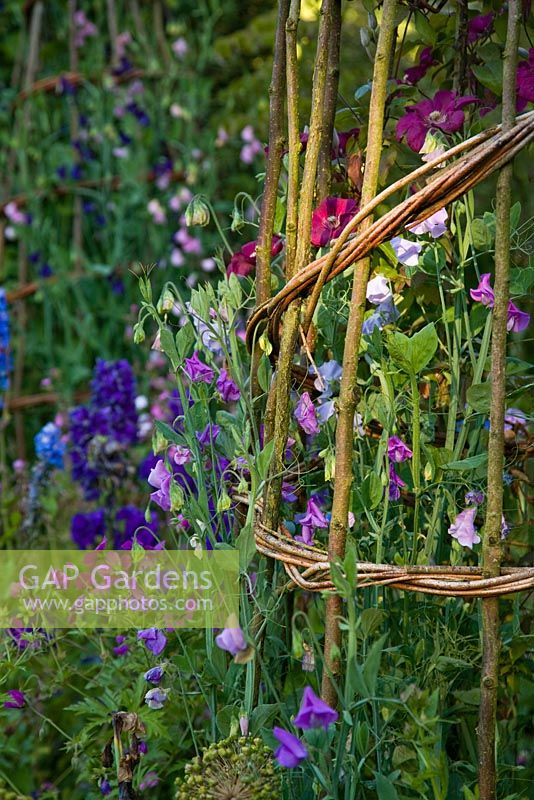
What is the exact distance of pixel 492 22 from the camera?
3.52 ft

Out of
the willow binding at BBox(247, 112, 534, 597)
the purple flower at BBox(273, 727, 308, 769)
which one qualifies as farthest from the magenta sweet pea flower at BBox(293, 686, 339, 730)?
the willow binding at BBox(247, 112, 534, 597)

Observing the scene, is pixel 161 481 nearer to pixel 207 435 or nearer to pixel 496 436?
pixel 207 435

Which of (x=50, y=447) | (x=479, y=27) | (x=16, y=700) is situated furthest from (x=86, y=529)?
(x=479, y=27)

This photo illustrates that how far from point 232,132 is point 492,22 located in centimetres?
245

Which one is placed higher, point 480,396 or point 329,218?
point 329,218

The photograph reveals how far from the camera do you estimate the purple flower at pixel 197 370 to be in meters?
1.04

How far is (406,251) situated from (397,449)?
8.0 inches

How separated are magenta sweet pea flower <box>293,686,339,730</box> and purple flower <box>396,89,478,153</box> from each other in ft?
1.87

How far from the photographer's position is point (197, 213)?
1.03 m

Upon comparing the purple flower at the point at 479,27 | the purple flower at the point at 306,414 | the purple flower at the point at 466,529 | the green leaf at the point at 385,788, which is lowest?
the green leaf at the point at 385,788

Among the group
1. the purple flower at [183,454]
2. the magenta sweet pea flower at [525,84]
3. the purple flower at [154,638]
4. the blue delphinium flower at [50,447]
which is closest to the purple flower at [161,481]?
the purple flower at [183,454]

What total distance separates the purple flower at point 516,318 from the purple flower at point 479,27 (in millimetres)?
333

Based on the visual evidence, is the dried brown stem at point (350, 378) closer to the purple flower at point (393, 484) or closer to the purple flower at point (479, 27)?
the purple flower at point (393, 484)

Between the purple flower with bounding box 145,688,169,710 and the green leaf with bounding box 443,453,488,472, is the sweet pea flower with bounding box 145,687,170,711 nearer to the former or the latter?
the purple flower with bounding box 145,688,169,710
